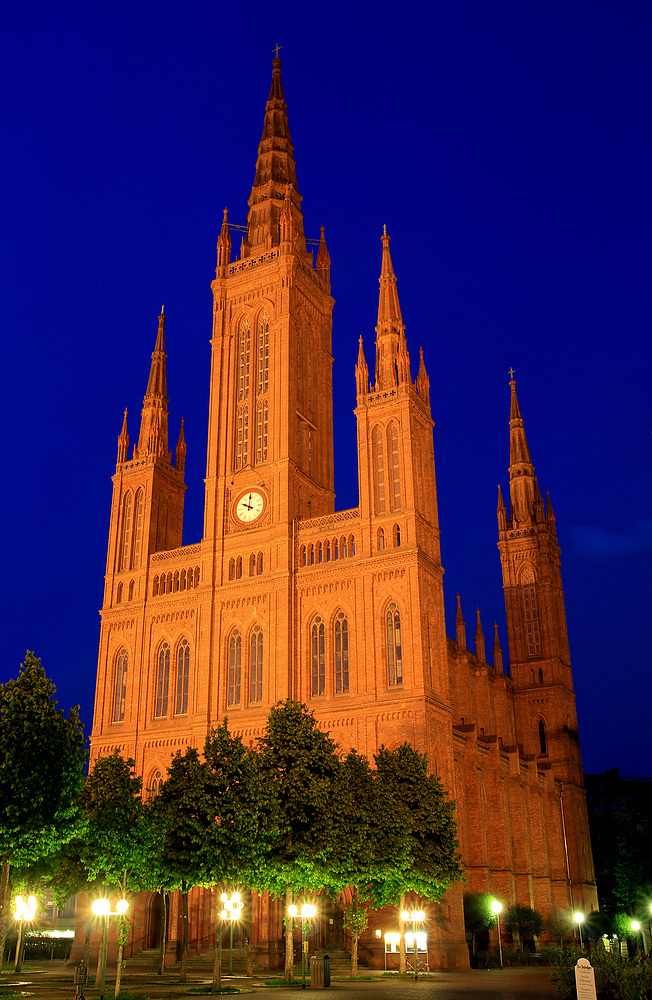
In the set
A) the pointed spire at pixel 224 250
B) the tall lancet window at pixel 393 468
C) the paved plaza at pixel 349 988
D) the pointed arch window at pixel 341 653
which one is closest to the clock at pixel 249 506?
the tall lancet window at pixel 393 468

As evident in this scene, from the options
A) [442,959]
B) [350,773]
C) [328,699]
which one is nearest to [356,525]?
[328,699]

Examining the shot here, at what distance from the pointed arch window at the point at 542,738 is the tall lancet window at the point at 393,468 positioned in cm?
4003

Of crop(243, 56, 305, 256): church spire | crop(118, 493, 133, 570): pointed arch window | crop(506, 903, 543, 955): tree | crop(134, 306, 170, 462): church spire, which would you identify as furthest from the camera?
crop(243, 56, 305, 256): church spire

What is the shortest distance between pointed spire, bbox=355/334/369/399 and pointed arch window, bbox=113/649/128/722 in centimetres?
2567

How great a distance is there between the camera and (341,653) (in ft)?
197

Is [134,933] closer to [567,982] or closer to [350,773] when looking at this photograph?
[350,773]

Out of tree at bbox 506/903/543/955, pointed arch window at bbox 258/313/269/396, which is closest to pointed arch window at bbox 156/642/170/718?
pointed arch window at bbox 258/313/269/396

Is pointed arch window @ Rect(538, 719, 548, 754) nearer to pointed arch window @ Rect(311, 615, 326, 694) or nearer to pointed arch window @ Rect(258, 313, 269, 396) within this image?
pointed arch window @ Rect(311, 615, 326, 694)

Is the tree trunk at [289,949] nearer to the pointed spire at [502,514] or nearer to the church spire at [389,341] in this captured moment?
the church spire at [389,341]

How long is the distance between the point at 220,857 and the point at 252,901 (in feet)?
70.7

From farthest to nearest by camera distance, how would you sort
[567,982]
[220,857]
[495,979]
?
[495,979] < [220,857] < [567,982]

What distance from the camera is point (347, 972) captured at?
47094mm

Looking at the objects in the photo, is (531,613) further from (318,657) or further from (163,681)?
(163,681)

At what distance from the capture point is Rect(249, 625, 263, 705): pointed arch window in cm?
6212
